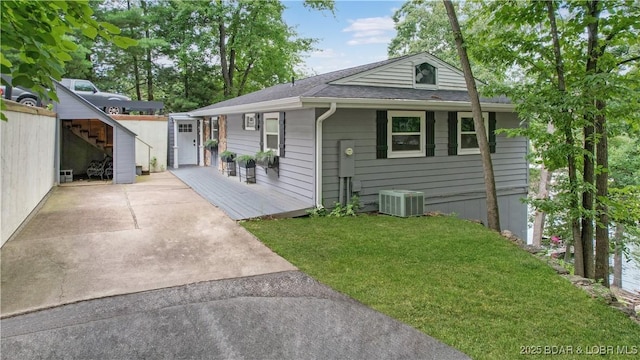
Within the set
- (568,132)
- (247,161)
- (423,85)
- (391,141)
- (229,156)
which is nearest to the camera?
(568,132)

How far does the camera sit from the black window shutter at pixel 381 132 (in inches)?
337

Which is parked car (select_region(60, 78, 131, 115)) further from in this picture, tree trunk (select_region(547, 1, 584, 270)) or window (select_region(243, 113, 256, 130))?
tree trunk (select_region(547, 1, 584, 270))

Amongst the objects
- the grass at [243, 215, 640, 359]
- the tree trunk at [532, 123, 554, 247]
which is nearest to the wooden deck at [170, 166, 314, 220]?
the grass at [243, 215, 640, 359]

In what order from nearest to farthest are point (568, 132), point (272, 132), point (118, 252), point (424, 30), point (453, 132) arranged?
point (118, 252) < point (568, 132) < point (453, 132) < point (272, 132) < point (424, 30)

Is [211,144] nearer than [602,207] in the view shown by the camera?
No

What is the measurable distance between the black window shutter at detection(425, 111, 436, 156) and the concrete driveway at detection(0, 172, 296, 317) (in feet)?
15.5

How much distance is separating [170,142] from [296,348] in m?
16.1

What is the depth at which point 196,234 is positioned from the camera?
638cm

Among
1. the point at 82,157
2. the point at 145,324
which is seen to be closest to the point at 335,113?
the point at 145,324

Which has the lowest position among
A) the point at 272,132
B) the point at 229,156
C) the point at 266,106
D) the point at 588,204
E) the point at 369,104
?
the point at 588,204

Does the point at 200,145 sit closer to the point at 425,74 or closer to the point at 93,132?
the point at 93,132

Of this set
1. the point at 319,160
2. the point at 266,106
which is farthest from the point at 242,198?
the point at 319,160

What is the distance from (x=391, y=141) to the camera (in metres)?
8.80

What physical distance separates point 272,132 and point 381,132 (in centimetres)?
298
